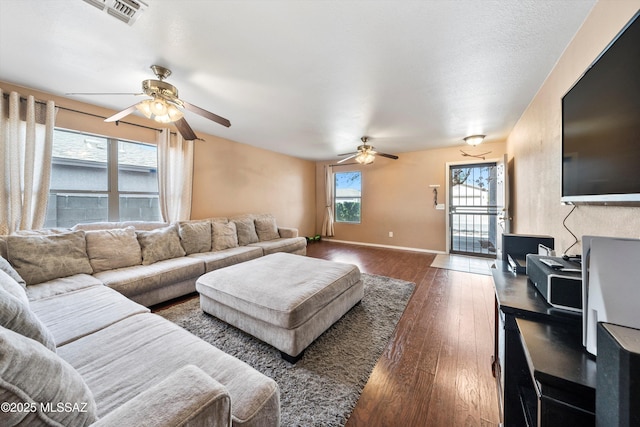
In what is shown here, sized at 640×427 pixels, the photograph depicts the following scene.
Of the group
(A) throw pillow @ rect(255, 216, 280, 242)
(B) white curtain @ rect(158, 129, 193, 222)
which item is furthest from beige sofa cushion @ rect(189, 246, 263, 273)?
(B) white curtain @ rect(158, 129, 193, 222)

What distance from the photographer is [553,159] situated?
→ 1.86 m

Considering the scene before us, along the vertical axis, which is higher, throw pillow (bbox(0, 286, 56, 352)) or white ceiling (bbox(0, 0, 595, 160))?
white ceiling (bbox(0, 0, 595, 160))

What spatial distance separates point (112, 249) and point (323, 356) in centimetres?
250

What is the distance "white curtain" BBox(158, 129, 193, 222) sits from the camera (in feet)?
10.8

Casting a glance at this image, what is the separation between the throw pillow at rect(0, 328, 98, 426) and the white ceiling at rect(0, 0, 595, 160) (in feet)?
5.77

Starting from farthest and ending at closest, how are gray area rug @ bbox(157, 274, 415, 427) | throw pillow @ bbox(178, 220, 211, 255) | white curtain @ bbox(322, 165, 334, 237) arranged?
white curtain @ bbox(322, 165, 334, 237) → throw pillow @ bbox(178, 220, 211, 255) → gray area rug @ bbox(157, 274, 415, 427)

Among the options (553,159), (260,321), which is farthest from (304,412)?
(553,159)

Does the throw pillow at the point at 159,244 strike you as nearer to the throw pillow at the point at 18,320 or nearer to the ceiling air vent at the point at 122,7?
the throw pillow at the point at 18,320

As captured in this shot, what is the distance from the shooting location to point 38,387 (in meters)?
0.53

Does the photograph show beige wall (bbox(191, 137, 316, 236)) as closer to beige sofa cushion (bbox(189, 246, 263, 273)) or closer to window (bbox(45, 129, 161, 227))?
window (bbox(45, 129, 161, 227))

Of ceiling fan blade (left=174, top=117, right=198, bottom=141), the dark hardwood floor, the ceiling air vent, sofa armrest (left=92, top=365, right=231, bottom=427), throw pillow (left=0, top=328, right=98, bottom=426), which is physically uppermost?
the ceiling air vent

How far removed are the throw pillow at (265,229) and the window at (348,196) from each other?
232 centimetres

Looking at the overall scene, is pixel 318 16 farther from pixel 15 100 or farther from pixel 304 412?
pixel 15 100

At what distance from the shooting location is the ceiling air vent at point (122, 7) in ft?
4.24
